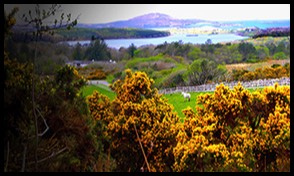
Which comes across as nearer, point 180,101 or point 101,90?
point 180,101

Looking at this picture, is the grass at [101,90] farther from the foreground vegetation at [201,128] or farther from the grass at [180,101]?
the grass at [180,101]

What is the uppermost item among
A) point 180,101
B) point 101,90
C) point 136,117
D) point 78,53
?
point 78,53

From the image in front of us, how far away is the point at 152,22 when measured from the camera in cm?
702

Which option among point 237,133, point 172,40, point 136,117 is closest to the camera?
point 237,133

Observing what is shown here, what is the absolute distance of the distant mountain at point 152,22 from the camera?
22.4 ft

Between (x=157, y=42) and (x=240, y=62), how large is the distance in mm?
1368

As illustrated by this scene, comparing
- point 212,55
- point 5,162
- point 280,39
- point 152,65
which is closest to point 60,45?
point 152,65

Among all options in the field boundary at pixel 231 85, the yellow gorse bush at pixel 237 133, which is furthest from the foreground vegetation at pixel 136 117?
the field boundary at pixel 231 85

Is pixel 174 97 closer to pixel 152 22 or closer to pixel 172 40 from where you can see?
pixel 172 40

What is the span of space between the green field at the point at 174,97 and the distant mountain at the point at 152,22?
40.2 inches

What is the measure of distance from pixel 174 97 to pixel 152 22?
4.49ft

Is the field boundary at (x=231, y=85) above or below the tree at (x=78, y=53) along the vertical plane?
below

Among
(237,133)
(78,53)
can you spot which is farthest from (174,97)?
(78,53)

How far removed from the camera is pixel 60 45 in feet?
21.7
